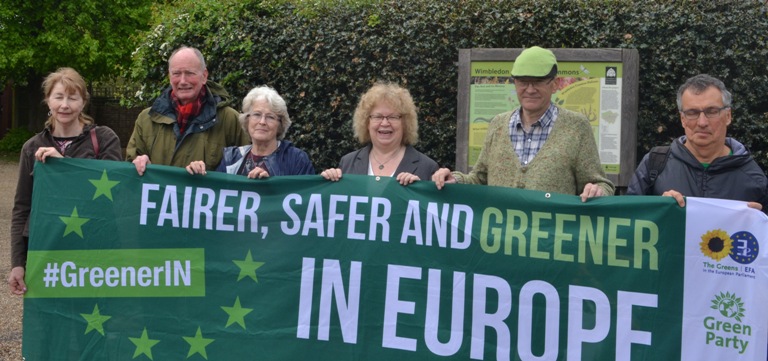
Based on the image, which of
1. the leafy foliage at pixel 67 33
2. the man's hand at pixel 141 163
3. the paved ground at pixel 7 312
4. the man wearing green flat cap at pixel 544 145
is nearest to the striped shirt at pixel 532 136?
the man wearing green flat cap at pixel 544 145

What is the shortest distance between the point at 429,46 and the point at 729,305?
439 cm

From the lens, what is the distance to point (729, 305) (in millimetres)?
3768

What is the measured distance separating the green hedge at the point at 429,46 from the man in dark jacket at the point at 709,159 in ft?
11.3

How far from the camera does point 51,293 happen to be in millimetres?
4574

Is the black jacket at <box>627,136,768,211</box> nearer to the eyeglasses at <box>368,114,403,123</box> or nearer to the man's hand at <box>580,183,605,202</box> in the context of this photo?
the man's hand at <box>580,183,605,202</box>

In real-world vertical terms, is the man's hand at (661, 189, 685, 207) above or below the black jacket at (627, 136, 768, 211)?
below

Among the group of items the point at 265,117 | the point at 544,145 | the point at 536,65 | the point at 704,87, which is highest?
the point at 536,65

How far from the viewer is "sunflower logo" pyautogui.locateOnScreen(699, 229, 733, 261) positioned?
3809 mm

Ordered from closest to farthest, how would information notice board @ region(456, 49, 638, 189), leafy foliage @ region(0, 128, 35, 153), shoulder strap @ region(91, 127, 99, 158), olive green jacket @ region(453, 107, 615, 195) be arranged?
olive green jacket @ region(453, 107, 615, 195), shoulder strap @ region(91, 127, 99, 158), information notice board @ region(456, 49, 638, 189), leafy foliage @ region(0, 128, 35, 153)

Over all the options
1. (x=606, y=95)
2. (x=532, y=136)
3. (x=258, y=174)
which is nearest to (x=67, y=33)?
(x=606, y=95)

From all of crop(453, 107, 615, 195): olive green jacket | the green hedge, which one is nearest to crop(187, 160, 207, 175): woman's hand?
crop(453, 107, 615, 195): olive green jacket

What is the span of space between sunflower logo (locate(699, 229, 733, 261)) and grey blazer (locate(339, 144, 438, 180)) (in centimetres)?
133

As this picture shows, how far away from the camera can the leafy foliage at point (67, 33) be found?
2367 cm

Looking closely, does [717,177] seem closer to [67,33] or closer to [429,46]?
[429,46]
